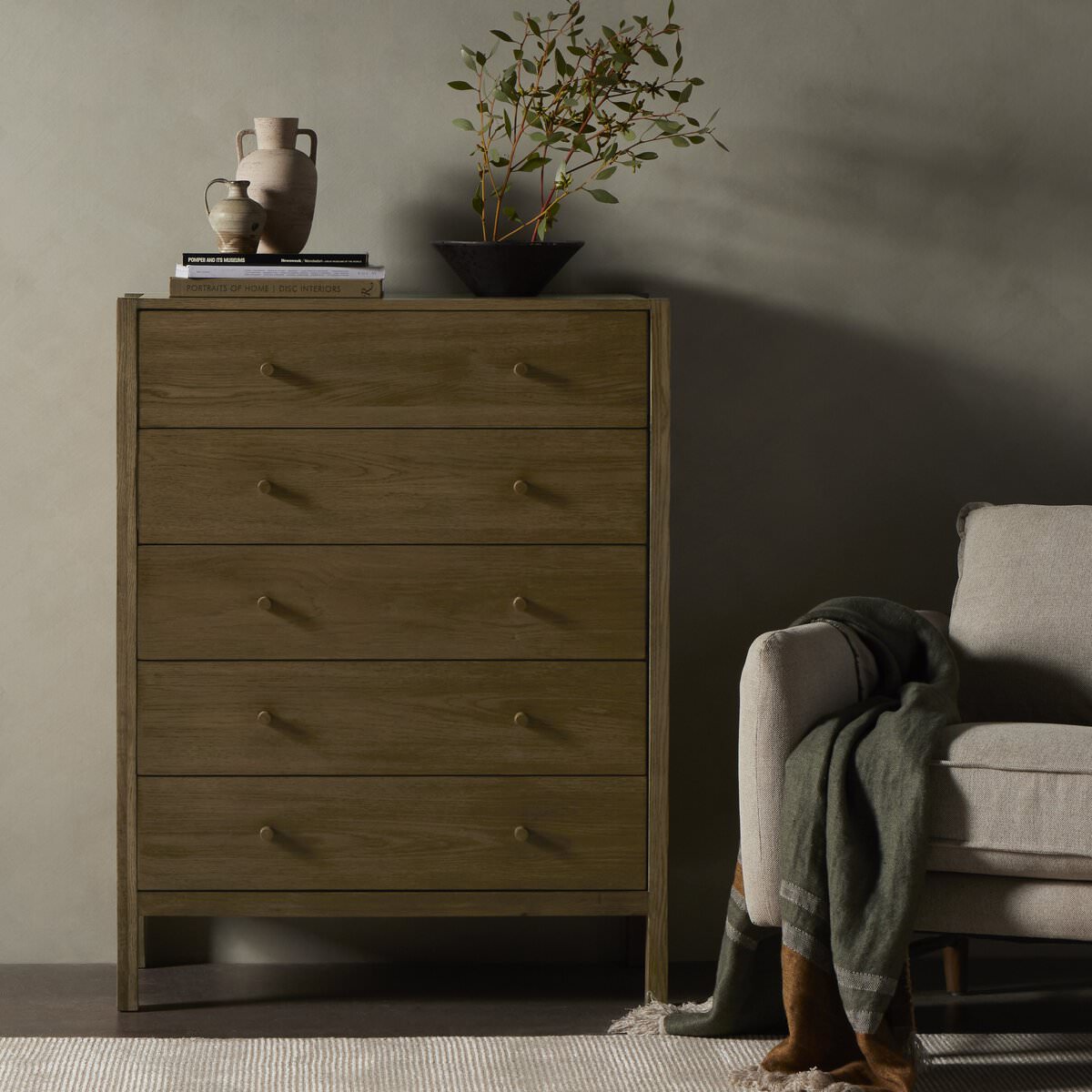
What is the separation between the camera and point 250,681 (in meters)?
2.35

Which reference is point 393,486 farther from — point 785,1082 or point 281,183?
point 785,1082

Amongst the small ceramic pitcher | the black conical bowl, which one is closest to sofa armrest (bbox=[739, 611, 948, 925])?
the black conical bowl

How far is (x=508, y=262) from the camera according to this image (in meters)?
2.46

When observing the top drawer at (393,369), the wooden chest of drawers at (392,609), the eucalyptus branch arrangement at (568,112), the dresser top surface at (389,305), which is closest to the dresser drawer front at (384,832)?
the wooden chest of drawers at (392,609)

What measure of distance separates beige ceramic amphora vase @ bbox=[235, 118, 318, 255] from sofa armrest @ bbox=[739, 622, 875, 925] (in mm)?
1109

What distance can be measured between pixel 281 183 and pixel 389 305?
36 centimetres

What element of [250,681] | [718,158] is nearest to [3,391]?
[250,681]

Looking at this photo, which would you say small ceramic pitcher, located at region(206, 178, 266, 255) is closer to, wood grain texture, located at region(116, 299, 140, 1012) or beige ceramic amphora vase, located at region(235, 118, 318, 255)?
beige ceramic amphora vase, located at region(235, 118, 318, 255)

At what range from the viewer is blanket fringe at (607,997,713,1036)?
2.33 meters

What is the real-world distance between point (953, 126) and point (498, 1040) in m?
1.92

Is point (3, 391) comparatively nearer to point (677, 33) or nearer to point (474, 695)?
→ point (474, 695)

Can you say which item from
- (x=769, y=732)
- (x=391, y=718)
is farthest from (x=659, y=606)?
(x=391, y=718)

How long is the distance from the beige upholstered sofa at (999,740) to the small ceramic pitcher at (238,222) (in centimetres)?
111

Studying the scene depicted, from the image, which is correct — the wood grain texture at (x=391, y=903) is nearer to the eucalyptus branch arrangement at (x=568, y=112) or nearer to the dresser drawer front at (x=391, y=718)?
the dresser drawer front at (x=391, y=718)
